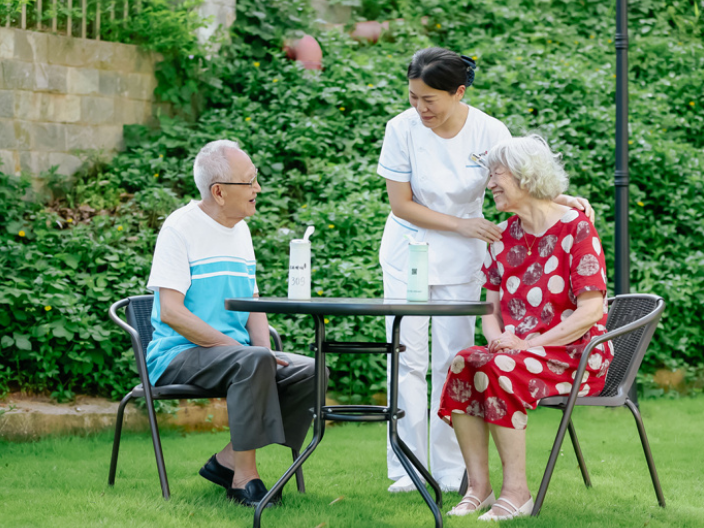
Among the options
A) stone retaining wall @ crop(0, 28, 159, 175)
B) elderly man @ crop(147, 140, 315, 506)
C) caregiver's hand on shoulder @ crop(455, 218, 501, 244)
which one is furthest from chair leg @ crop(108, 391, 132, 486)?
stone retaining wall @ crop(0, 28, 159, 175)

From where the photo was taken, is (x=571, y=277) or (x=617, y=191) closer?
(x=571, y=277)

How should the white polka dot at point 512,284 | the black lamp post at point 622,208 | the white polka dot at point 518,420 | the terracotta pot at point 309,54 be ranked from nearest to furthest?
the white polka dot at point 518,420, the white polka dot at point 512,284, the black lamp post at point 622,208, the terracotta pot at point 309,54

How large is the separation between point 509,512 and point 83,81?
16.3 feet

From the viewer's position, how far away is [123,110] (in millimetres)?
6945

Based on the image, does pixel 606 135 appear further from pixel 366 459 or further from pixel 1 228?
pixel 1 228

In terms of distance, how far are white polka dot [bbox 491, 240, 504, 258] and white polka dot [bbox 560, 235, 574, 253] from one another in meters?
0.25

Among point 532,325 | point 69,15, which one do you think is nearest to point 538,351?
point 532,325

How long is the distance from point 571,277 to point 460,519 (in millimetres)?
938

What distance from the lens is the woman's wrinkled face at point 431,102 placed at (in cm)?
340

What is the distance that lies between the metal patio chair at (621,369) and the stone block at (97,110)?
14.6 ft

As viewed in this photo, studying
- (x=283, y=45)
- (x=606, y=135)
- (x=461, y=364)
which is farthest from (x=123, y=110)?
(x=461, y=364)

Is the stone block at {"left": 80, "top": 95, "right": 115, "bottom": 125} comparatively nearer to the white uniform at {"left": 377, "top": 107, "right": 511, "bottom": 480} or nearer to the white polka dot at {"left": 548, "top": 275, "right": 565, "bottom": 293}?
the white uniform at {"left": 377, "top": 107, "right": 511, "bottom": 480}

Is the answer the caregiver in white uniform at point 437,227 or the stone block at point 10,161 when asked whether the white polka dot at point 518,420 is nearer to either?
the caregiver in white uniform at point 437,227

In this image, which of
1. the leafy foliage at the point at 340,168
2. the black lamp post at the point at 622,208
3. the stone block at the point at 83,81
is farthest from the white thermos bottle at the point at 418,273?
the stone block at the point at 83,81
